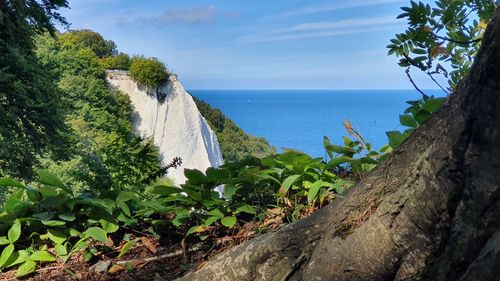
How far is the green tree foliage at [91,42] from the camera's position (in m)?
28.9

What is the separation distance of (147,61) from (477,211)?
29.0m

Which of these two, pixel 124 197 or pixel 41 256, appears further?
pixel 124 197

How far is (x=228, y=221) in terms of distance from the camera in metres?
1.98

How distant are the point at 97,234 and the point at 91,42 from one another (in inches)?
1234

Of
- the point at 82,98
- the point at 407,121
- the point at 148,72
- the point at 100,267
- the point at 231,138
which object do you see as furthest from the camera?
the point at 148,72

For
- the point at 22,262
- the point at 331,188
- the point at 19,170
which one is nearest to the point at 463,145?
A: the point at 331,188

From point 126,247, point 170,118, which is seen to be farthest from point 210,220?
point 170,118

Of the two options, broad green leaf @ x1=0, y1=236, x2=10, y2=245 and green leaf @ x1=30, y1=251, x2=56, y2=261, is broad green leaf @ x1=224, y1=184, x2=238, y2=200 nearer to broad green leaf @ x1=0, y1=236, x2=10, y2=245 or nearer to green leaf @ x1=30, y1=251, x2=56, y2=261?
green leaf @ x1=30, y1=251, x2=56, y2=261

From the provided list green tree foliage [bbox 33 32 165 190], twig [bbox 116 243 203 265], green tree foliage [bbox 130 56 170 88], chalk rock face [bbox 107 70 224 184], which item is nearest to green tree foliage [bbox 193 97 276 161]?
chalk rock face [bbox 107 70 224 184]

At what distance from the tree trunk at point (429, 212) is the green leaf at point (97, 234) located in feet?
2.64

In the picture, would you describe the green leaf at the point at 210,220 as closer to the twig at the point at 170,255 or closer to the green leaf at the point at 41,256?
the twig at the point at 170,255

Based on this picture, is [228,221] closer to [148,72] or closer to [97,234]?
[97,234]

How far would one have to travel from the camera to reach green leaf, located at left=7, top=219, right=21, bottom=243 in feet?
6.51

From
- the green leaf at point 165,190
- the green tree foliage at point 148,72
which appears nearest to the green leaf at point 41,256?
the green leaf at point 165,190
